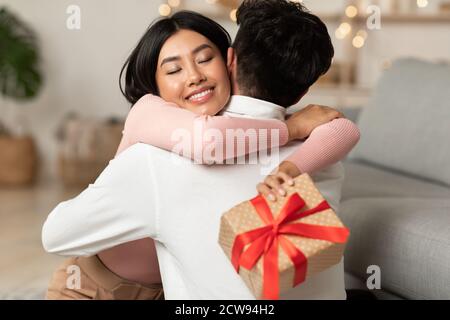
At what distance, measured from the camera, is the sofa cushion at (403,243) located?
180 cm

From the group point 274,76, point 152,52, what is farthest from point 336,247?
point 152,52

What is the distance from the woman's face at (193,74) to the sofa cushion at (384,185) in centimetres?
99

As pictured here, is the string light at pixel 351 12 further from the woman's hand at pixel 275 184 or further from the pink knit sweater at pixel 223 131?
the woman's hand at pixel 275 184

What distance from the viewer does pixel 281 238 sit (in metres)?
1.25

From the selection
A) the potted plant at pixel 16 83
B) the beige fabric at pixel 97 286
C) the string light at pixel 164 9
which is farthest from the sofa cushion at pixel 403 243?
the potted plant at pixel 16 83

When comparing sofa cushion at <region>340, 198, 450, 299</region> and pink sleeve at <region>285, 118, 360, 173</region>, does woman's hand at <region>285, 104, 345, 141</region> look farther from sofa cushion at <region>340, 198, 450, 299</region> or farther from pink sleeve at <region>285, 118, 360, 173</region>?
sofa cushion at <region>340, 198, 450, 299</region>

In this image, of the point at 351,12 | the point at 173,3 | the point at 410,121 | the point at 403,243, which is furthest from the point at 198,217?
the point at 173,3

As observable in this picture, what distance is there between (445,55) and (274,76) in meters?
3.51

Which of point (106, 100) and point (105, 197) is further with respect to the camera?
point (106, 100)

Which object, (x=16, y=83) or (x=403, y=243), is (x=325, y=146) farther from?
(x=16, y=83)

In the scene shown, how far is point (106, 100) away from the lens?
199 inches

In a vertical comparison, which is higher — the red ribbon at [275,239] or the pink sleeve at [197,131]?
the pink sleeve at [197,131]
